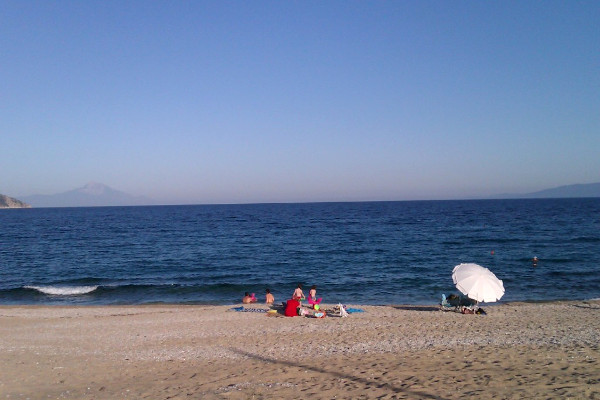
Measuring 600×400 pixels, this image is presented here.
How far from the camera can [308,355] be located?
12.7 meters

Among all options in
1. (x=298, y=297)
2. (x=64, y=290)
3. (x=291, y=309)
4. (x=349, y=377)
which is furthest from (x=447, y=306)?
(x=64, y=290)

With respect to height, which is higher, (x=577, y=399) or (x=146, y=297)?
(x=577, y=399)

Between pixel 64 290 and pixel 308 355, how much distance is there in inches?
892

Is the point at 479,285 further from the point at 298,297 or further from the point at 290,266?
the point at 290,266

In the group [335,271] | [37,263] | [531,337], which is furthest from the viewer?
[37,263]

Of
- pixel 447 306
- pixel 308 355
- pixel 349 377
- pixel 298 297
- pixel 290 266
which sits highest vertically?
pixel 349 377

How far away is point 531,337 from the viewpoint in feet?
46.4

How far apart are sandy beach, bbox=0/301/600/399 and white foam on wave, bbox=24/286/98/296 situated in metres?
8.89

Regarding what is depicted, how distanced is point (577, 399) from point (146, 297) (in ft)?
78.0

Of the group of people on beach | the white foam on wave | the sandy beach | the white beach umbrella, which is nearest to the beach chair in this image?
the sandy beach

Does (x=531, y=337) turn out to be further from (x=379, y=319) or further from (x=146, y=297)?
(x=146, y=297)

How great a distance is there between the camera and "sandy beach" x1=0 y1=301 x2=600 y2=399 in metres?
9.77

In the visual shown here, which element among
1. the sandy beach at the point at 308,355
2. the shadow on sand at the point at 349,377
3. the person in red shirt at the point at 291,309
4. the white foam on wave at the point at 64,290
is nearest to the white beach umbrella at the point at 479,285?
the sandy beach at the point at 308,355

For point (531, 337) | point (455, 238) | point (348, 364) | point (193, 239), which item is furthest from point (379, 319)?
point (193, 239)
